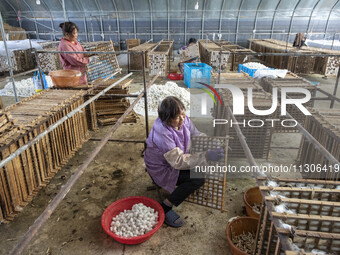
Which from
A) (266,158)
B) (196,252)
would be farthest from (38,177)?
(266,158)

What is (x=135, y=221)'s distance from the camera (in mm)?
3213

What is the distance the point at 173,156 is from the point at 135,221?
0.99 metres

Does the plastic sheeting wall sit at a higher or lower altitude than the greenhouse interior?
higher

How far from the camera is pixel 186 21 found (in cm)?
1836

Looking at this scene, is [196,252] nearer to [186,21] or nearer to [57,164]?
[57,164]

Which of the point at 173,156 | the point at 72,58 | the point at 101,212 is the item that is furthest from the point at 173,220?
the point at 72,58

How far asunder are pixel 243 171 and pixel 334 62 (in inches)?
387

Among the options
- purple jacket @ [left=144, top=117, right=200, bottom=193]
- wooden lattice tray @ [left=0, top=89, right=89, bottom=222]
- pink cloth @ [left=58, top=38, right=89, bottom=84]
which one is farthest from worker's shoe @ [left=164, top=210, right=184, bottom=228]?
pink cloth @ [left=58, top=38, right=89, bottom=84]

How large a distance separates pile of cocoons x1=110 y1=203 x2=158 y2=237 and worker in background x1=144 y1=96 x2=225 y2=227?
0.26 meters

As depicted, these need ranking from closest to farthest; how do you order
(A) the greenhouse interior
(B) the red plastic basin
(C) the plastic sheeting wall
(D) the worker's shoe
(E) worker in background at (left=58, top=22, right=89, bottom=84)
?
(A) the greenhouse interior → (B) the red plastic basin → (D) the worker's shoe → (E) worker in background at (left=58, top=22, right=89, bottom=84) → (C) the plastic sheeting wall

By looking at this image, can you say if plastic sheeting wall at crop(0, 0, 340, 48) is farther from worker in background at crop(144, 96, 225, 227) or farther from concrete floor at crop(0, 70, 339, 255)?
worker in background at crop(144, 96, 225, 227)

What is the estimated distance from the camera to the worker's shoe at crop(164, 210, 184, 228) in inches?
133

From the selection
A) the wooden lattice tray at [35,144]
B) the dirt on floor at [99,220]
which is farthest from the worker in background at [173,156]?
the wooden lattice tray at [35,144]

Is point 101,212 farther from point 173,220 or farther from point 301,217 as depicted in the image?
point 301,217
